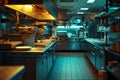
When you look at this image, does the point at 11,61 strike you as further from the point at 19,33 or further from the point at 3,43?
the point at 19,33

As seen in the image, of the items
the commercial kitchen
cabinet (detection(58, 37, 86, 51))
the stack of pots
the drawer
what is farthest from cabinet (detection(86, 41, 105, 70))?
cabinet (detection(58, 37, 86, 51))

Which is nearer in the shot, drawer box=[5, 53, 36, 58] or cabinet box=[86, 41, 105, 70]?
drawer box=[5, 53, 36, 58]

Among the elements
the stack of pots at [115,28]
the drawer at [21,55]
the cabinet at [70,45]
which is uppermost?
the stack of pots at [115,28]

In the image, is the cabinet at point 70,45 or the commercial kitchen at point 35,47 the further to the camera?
the cabinet at point 70,45

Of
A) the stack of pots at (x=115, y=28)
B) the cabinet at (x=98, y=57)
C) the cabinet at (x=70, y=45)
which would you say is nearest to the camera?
the stack of pots at (x=115, y=28)

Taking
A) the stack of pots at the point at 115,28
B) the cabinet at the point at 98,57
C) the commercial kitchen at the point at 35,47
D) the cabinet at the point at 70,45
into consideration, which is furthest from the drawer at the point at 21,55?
the cabinet at the point at 70,45

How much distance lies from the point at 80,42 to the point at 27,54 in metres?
7.80

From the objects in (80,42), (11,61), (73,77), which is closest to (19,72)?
(11,61)

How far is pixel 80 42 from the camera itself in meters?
11.3

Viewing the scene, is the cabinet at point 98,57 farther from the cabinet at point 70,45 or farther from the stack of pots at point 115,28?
the cabinet at point 70,45

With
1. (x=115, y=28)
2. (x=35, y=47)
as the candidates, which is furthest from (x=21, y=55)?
(x=115, y=28)

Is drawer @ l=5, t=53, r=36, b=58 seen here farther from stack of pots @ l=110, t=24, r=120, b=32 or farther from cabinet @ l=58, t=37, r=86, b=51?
cabinet @ l=58, t=37, r=86, b=51

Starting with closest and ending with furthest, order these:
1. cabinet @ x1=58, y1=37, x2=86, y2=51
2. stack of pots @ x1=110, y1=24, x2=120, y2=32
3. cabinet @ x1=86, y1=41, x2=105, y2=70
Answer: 1. stack of pots @ x1=110, y1=24, x2=120, y2=32
2. cabinet @ x1=86, y1=41, x2=105, y2=70
3. cabinet @ x1=58, y1=37, x2=86, y2=51

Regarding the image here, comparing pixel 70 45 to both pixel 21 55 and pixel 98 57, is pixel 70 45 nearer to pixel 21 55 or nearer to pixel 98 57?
pixel 98 57
